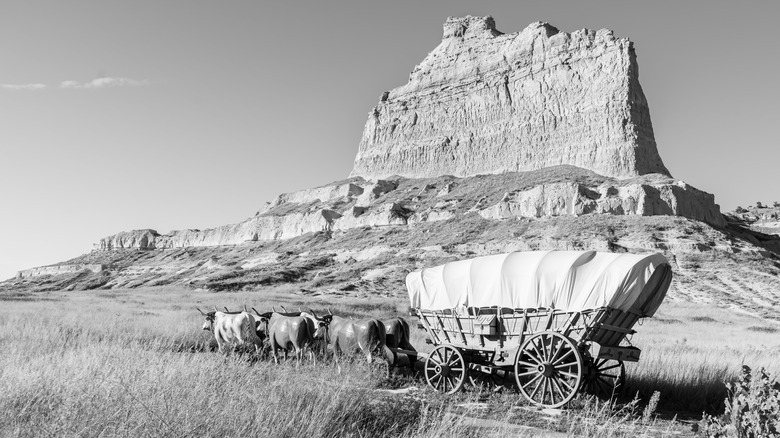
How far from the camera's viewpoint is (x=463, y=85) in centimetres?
13425

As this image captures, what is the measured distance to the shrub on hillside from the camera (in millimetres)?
4173

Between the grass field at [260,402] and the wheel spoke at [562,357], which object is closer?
the grass field at [260,402]

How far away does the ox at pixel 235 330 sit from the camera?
45.2 feet

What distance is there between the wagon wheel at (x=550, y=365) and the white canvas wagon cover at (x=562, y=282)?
664mm

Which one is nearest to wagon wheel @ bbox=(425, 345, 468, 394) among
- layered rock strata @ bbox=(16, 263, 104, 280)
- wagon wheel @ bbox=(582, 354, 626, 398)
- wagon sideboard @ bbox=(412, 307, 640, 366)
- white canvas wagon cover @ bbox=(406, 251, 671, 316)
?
wagon sideboard @ bbox=(412, 307, 640, 366)

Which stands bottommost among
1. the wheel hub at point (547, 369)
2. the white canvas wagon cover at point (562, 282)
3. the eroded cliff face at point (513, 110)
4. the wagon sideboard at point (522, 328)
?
the wheel hub at point (547, 369)

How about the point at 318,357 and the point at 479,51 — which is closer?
the point at 318,357

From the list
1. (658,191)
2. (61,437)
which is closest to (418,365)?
(61,437)

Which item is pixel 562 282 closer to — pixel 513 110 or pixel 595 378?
pixel 595 378

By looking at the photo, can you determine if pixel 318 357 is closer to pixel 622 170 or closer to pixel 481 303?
pixel 481 303

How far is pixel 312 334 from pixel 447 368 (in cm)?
377

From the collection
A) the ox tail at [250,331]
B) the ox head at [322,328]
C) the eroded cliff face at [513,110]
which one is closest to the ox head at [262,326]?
the ox tail at [250,331]

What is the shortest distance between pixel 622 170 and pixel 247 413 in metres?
96.2

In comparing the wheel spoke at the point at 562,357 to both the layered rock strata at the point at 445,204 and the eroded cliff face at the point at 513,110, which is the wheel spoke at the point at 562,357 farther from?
the eroded cliff face at the point at 513,110
